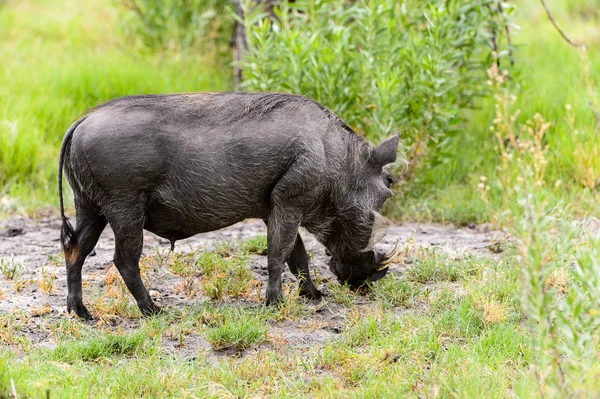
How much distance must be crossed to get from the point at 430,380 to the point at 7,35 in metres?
8.49

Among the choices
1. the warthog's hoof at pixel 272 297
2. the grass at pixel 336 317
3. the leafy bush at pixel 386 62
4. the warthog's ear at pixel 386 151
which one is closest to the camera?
the grass at pixel 336 317

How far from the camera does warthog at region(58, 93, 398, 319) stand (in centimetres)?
465

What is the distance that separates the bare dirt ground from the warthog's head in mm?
328

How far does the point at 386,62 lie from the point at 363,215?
72.8 inches

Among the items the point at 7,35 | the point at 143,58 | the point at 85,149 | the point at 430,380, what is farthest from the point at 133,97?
the point at 7,35

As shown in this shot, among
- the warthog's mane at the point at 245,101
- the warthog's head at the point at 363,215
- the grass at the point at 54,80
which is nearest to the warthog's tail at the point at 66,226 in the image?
the warthog's mane at the point at 245,101

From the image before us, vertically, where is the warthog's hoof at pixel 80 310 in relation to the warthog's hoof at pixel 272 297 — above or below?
below

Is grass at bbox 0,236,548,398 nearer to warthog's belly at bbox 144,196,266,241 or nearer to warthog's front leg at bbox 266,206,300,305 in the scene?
warthog's front leg at bbox 266,206,300,305

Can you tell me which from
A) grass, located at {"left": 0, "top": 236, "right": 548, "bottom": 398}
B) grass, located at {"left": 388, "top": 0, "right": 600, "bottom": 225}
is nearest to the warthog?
grass, located at {"left": 0, "top": 236, "right": 548, "bottom": 398}

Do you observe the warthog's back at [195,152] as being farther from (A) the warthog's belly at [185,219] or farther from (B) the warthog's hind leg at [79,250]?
(B) the warthog's hind leg at [79,250]

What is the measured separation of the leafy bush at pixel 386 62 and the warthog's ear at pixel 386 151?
1.23 metres

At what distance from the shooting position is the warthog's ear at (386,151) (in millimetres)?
5137

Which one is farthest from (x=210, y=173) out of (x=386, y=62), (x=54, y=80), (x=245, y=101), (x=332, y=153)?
(x=54, y=80)

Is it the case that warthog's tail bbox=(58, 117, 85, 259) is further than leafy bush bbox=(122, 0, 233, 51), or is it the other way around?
leafy bush bbox=(122, 0, 233, 51)
